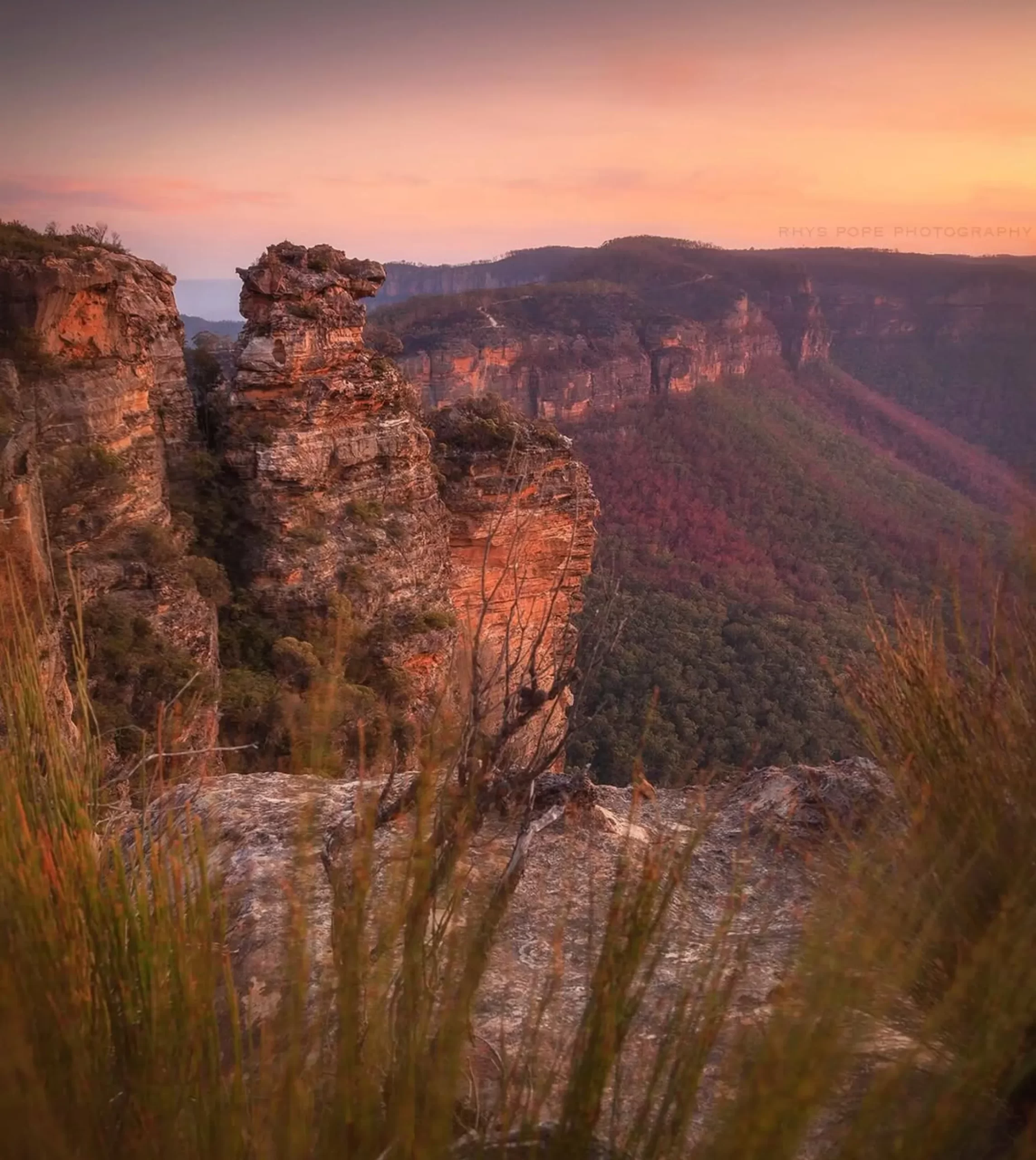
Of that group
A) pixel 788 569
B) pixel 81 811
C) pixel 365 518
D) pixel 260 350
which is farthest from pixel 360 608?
pixel 788 569

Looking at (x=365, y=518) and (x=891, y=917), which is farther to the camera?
(x=365, y=518)

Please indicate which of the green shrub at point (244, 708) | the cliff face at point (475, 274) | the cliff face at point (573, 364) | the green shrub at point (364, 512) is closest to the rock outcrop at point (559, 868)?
the green shrub at point (244, 708)

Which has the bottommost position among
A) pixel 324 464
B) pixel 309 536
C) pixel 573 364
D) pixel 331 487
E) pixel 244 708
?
pixel 244 708

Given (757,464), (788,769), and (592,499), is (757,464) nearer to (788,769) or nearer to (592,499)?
(592,499)

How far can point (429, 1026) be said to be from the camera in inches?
54.2

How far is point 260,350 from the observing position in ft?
39.0

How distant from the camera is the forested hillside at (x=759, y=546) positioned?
20234 millimetres

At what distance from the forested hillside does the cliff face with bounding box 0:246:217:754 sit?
5.00 meters

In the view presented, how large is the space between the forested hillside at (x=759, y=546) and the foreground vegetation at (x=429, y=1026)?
38cm

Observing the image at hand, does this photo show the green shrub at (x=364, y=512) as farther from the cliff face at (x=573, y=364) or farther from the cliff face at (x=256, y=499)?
the cliff face at (x=573, y=364)

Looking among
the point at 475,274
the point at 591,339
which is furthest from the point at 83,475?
the point at 475,274

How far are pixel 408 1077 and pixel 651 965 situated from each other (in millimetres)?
441

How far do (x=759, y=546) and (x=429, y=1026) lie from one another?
48.1 metres

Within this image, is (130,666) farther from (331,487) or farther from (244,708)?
(331,487)
